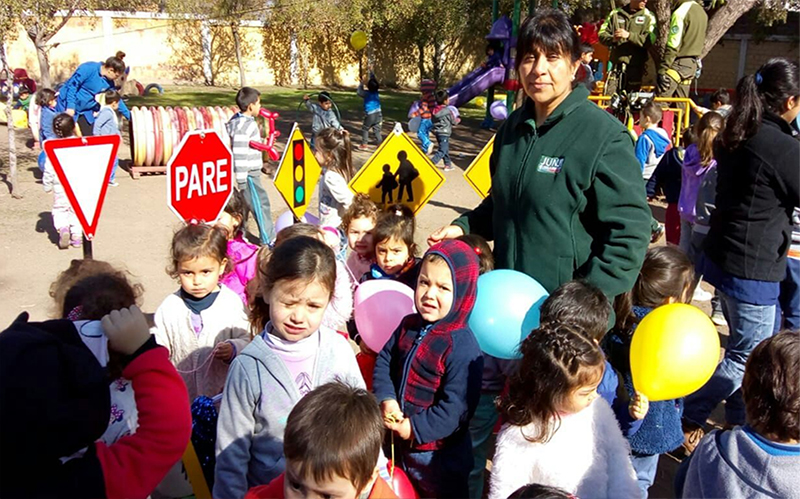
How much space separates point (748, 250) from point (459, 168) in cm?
1094

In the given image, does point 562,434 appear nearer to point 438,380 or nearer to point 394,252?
point 438,380

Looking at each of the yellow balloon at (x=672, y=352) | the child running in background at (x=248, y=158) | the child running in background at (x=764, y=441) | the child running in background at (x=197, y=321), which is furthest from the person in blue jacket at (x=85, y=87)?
the child running in background at (x=764, y=441)

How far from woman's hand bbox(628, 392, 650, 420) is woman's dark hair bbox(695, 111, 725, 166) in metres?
3.24

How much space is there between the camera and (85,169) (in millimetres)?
4789

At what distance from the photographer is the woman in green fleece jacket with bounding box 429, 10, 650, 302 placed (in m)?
2.97

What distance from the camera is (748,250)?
4012 mm

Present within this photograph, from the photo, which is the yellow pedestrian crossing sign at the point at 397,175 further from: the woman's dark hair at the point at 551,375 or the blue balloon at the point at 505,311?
the woman's dark hair at the point at 551,375

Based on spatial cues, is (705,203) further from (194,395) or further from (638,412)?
(194,395)

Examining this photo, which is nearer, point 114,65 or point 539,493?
point 539,493

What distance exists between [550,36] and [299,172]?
3593 millimetres

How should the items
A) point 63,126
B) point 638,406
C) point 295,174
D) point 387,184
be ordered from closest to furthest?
point 638,406 < point 387,184 < point 295,174 < point 63,126

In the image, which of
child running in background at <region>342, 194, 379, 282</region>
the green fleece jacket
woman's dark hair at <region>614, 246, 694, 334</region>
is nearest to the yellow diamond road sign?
child running in background at <region>342, 194, 379, 282</region>

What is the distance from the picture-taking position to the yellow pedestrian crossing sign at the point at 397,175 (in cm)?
549

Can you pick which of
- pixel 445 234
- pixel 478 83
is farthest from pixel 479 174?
pixel 478 83
